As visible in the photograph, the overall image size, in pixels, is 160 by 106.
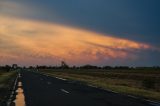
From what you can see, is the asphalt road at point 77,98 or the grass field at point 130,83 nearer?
the asphalt road at point 77,98

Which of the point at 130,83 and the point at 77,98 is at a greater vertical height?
the point at 130,83

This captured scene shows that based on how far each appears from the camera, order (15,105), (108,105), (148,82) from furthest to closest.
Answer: (148,82)
(15,105)
(108,105)

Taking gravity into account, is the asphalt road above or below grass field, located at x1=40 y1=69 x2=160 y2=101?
below

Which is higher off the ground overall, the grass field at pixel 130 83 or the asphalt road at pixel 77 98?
the grass field at pixel 130 83

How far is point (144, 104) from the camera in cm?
1507

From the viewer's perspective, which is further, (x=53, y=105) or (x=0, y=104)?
(x=0, y=104)

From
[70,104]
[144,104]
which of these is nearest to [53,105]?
[70,104]

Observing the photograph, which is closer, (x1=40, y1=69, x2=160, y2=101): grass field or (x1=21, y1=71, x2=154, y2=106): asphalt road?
(x1=21, y1=71, x2=154, y2=106): asphalt road

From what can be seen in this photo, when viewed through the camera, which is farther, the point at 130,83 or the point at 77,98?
the point at 130,83

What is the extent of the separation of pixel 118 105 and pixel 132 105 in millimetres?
607

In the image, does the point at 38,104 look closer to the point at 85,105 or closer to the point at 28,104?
the point at 28,104

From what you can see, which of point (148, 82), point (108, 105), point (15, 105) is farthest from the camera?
point (148, 82)

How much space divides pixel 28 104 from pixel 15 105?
0.59 metres

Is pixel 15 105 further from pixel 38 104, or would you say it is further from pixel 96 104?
pixel 96 104
